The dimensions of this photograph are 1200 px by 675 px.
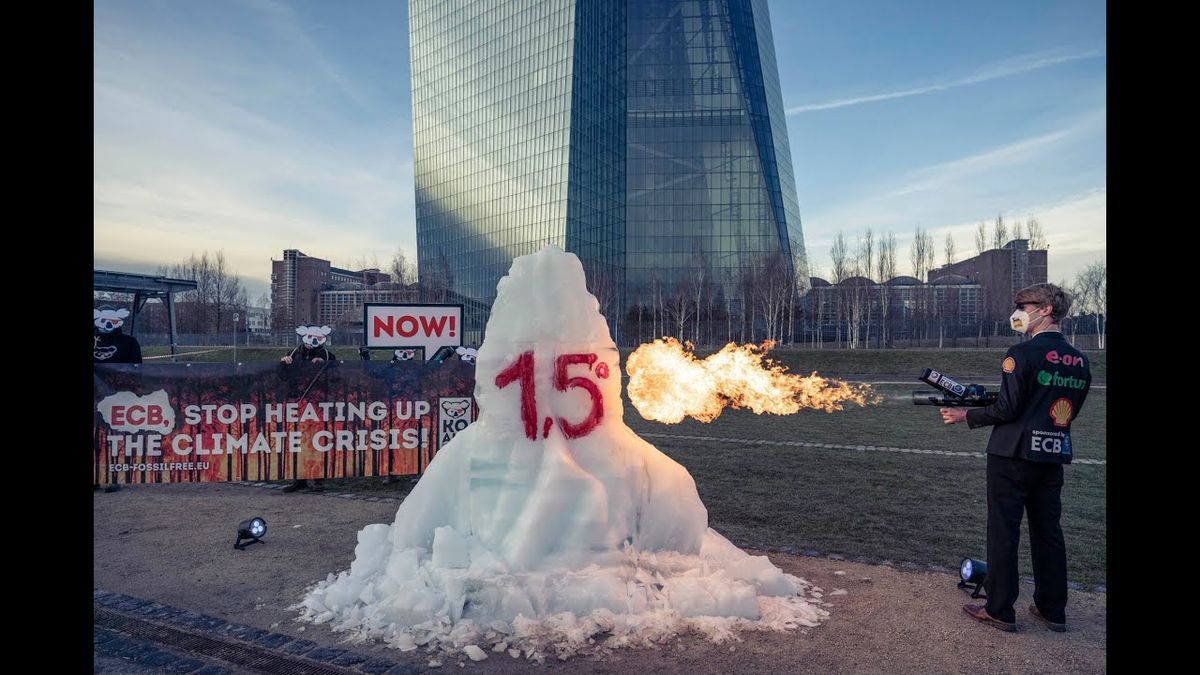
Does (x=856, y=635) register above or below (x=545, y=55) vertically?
below

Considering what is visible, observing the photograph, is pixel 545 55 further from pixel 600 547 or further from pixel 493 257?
pixel 600 547

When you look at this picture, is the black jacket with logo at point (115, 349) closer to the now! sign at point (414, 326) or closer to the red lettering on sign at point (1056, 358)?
the now! sign at point (414, 326)

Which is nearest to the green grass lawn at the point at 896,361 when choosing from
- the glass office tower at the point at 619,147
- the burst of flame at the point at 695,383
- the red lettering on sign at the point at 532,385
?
the glass office tower at the point at 619,147

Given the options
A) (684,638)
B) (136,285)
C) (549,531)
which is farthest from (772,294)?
(684,638)

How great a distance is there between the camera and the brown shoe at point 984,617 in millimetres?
4973

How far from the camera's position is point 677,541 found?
582 centimetres

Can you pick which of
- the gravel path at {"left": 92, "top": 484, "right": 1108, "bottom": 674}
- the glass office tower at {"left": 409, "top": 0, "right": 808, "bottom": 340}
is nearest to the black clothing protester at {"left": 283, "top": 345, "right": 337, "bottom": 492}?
the gravel path at {"left": 92, "top": 484, "right": 1108, "bottom": 674}

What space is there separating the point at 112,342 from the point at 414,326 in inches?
184

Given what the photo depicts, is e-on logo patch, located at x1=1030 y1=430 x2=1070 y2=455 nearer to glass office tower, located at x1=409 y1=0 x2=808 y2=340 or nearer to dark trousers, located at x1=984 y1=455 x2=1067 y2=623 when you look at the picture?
dark trousers, located at x1=984 y1=455 x2=1067 y2=623

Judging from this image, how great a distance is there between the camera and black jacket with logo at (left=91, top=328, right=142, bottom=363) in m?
10.5

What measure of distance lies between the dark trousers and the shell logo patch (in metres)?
0.34

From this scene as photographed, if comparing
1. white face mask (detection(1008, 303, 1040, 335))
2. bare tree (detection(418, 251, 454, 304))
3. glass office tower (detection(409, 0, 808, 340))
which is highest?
glass office tower (detection(409, 0, 808, 340))
